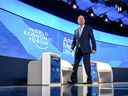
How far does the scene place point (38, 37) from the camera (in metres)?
9.09

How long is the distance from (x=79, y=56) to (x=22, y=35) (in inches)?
60.4

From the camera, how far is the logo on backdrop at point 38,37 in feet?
29.1

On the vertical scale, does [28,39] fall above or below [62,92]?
above

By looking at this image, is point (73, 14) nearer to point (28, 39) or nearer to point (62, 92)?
point (28, 39)

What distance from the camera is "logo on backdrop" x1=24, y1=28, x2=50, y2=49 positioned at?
886cm

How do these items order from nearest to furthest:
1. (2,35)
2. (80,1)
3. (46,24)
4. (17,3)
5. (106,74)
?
(2,35)
(17,3)
(46,24)
(80,1)
(106,74)

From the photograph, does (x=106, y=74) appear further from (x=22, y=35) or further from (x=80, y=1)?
(x=22, y=35)

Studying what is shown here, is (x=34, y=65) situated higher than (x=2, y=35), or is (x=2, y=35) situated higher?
(x=2, y=35)

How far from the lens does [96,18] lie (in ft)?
40.5

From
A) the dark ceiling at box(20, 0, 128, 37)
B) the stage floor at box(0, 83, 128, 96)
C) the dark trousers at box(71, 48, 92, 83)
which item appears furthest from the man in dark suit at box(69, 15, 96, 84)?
the stage floor at box(0, 83, 128, 96)

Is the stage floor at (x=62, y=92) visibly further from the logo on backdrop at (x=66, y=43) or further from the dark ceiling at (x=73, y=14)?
the logo on backdrop at (x=66, y=43)

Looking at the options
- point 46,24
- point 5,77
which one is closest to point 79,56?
point 46,24

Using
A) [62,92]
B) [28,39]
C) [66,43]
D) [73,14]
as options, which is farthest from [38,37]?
[62,92]

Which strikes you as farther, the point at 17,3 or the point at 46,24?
the point at 46,24
